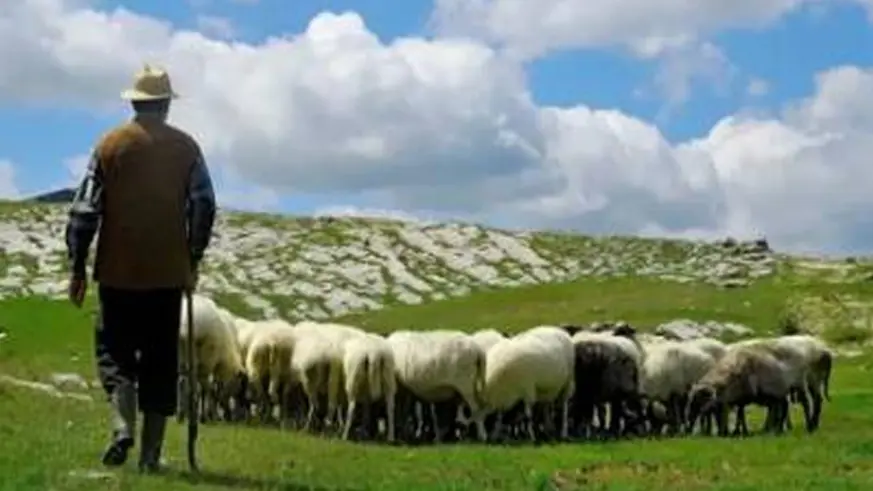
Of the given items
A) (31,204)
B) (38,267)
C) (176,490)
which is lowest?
(176,490)

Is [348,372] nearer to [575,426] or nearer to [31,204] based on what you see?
[575,426]

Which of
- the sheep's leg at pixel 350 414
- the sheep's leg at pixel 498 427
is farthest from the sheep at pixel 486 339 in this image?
the sheep's leg at pixel 350 414

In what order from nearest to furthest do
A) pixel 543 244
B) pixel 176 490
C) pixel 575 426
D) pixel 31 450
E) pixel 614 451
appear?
pixel 176 490
pixel 31 450
pixel 614 451
pixel 575 426
pixel 543 244

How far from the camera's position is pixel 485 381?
32344 millimetres

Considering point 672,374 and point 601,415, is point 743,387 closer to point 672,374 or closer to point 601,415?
point 672,374

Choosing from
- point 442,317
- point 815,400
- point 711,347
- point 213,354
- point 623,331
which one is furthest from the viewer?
point 442,317

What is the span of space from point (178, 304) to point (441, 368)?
16.5m

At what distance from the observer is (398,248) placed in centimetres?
14925

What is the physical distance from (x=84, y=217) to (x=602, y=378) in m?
21.7

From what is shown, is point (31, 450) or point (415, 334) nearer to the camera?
point (31, 450)

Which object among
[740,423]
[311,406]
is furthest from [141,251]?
[740,423]

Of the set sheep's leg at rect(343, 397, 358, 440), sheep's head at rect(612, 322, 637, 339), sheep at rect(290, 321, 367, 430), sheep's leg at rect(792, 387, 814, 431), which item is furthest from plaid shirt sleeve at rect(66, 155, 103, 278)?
sheep's head at rect(612, 322, 637, 339)

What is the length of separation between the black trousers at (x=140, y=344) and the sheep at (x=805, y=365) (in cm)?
2318

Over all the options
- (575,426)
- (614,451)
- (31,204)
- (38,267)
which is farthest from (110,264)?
(31,204)
